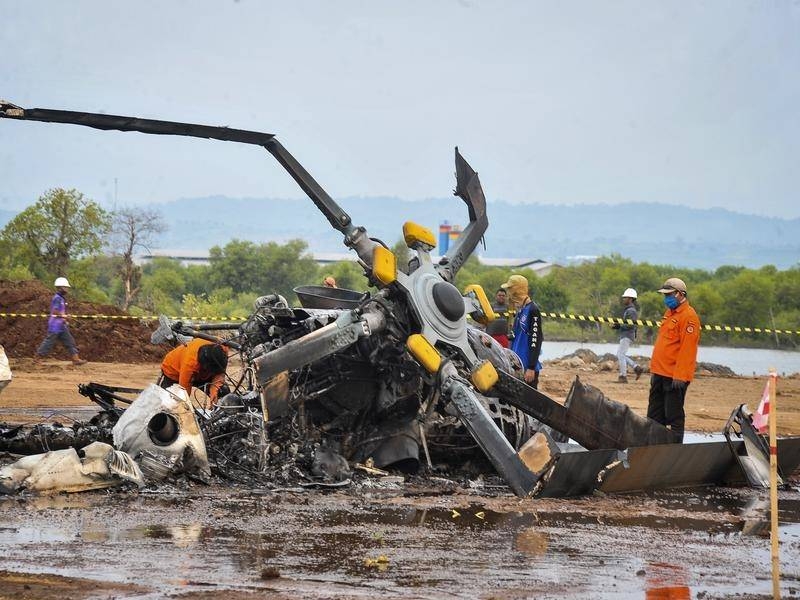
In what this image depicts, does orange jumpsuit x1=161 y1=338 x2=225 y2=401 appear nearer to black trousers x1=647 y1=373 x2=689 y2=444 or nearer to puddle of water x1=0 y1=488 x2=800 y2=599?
puddle of water x1=0 y1=488 x2=800 y2=599

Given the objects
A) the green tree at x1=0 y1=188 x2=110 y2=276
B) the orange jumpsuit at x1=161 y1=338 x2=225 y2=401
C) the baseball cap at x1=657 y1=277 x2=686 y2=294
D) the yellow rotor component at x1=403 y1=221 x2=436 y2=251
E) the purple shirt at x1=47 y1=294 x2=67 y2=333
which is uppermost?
the green tree at x1=0 y1=188 x2=110 y2=276

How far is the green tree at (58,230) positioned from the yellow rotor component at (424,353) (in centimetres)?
2912

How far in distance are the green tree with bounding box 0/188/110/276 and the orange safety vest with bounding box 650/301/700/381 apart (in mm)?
27893

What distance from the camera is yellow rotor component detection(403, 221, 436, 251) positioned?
11.8m

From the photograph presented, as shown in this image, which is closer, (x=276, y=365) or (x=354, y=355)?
(x=276, y=365)

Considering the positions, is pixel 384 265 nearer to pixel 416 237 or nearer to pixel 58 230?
pixel 416 237

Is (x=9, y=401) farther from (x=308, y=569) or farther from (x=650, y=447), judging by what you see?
(x=308, y=569)

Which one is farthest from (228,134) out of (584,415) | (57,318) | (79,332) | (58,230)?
(58,230)

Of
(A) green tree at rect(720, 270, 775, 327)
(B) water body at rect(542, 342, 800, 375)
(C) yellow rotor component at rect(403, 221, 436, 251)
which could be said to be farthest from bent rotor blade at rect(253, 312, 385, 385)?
(A) green tree at rect(720, 270, 775, 327)

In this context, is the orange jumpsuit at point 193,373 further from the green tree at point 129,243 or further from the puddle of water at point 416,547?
the green tree at point 129,243

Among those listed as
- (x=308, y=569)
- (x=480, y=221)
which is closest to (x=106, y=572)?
(x=308, y=569)

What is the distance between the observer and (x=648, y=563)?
802 cm

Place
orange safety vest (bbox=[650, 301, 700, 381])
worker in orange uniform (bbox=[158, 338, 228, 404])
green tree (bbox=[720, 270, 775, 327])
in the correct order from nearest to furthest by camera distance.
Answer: worker in orange uniform (bbox=[158, 338, 228, 404]) < orange safety vest (bbox=[650, 301, 700, 381]) < green tree (bbox=[720, 270, 775, 327])

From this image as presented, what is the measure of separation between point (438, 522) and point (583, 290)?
151 feet
